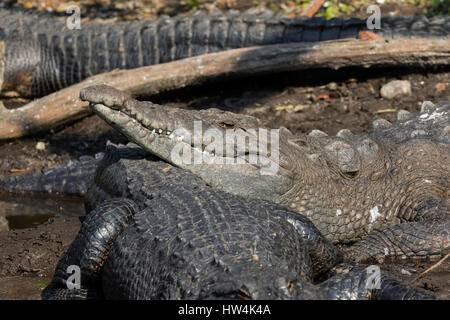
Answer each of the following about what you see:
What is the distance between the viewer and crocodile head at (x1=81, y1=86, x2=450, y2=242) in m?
4.10

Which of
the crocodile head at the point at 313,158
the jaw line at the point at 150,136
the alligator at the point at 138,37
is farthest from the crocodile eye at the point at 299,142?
the alligator at the point at 138,37

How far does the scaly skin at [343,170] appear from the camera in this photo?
162 inches

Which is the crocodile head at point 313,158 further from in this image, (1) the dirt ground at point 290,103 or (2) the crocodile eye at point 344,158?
(1) the dirt ground at point 290,103

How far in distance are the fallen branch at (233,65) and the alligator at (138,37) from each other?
0.23m

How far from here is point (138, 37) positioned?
7.60 m

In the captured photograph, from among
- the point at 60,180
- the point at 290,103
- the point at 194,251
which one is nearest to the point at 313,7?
the point at 290,103

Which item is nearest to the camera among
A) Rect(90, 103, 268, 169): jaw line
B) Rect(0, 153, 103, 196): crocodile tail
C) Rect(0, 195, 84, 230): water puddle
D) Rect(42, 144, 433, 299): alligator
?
Rect(42, 144, 433, 299): alligator

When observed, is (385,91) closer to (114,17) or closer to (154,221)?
(154,221)

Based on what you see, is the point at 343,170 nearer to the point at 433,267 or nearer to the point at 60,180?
the point at 433,267

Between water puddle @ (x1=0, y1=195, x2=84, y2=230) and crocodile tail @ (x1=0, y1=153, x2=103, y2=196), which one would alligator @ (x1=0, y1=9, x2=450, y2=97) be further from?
water puddle @ (x1=0, y1=195, x2=84, y2=230)

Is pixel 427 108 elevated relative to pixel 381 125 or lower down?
elevated

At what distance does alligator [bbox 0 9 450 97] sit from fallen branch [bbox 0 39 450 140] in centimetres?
23

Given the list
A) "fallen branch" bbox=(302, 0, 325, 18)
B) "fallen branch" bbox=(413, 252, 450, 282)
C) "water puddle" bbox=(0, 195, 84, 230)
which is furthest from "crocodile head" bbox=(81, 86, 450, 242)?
"fallen branch" bbox=(302, 0, 325, 18)

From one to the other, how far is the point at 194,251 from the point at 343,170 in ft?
5.76
